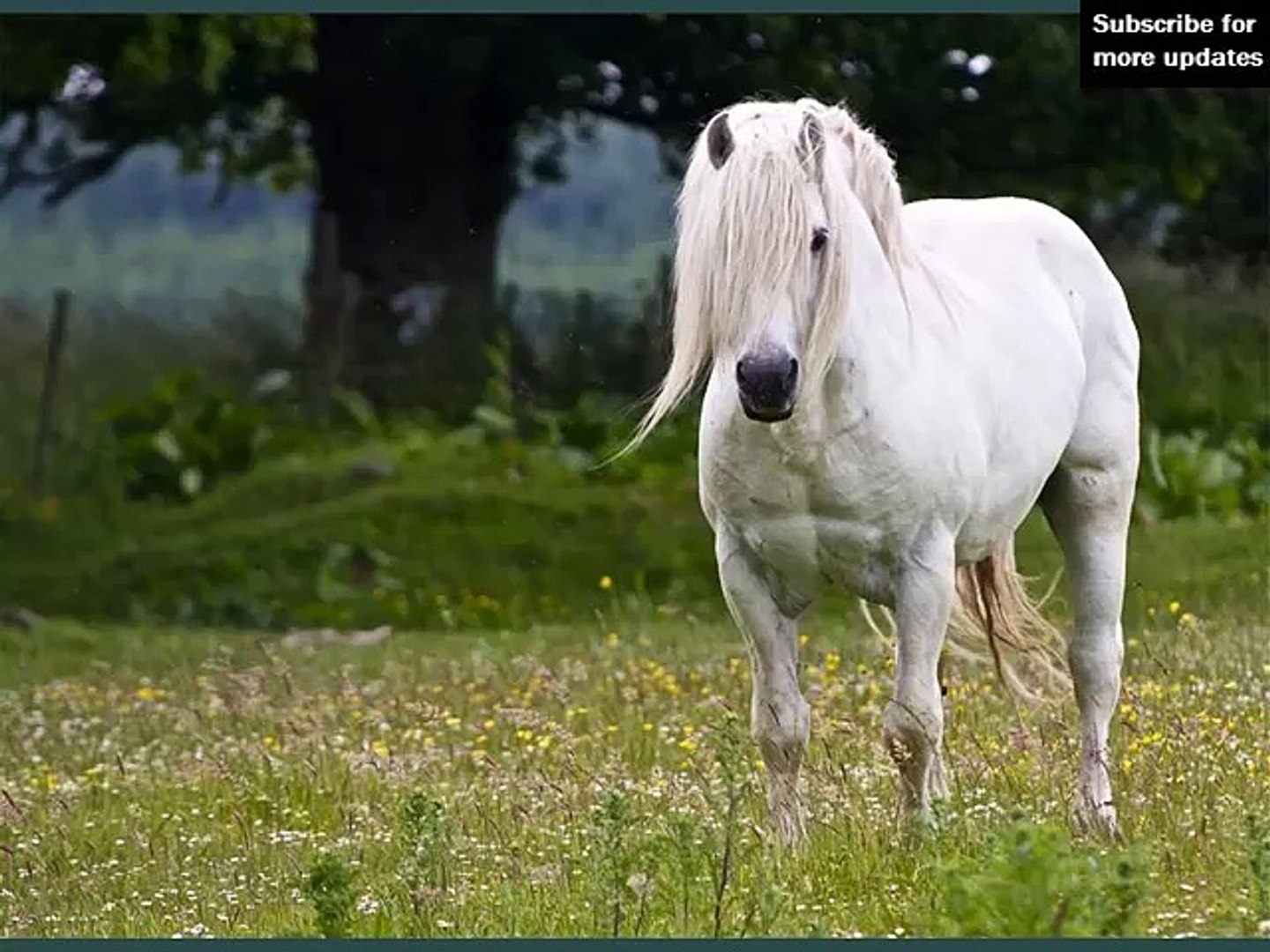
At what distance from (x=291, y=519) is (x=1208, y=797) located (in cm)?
897

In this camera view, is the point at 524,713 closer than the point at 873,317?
No

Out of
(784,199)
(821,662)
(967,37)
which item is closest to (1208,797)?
(784,199)

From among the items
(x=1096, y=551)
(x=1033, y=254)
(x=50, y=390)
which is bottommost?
(x=1096, y=551)

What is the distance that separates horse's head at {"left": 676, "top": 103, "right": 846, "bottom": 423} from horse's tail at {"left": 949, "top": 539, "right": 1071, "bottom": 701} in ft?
5.89

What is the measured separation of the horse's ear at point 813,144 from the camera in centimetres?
620

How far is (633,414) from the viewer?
17078 millimetres

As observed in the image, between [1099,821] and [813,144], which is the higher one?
[813,144]


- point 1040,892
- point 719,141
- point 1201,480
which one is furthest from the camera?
point 1201,480

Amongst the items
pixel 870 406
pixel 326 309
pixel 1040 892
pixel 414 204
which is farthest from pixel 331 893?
pixel 414 204

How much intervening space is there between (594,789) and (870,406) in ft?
5.50

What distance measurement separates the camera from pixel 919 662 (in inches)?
258

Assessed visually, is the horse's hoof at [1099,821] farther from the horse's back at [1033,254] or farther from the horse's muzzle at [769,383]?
the horse's muzzle at [769,383]

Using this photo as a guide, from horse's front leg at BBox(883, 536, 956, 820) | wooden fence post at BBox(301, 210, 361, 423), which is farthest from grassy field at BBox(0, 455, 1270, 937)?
wooden fence post at BBox(301, 210, 361, 423)

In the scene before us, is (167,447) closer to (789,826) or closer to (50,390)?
(50,390)
